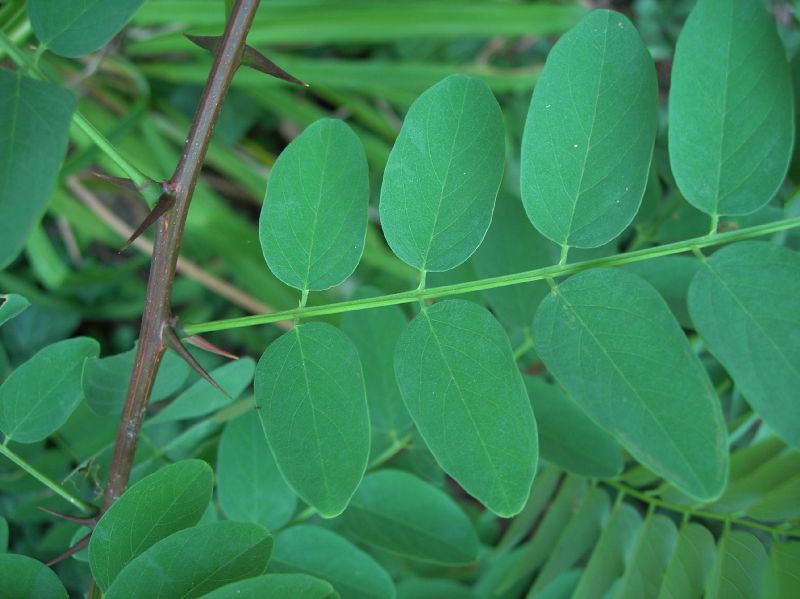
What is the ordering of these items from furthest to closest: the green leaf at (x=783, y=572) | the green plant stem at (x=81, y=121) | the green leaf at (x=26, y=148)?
1. the green leaf at (x=783, y=572)
2. the green plant stem at (x=81, y=121)
3. the green leaf at (x=26, y=148)

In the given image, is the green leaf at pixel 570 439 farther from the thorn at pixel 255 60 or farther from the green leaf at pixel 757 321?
the thorn at pixel 255 60

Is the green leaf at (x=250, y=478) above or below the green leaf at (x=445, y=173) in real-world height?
below

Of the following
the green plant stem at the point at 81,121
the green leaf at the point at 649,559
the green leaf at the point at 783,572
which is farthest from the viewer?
the green leaf at the point at 649,559

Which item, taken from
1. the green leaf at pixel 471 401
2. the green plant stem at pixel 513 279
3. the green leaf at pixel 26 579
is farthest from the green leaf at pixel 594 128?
the green leaf at pixel 26 579

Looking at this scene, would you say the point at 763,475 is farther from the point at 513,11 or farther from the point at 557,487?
the point at 513,11

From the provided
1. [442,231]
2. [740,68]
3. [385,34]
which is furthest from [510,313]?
[385,34]

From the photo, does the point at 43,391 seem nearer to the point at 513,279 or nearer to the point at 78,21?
the point at 78,21
